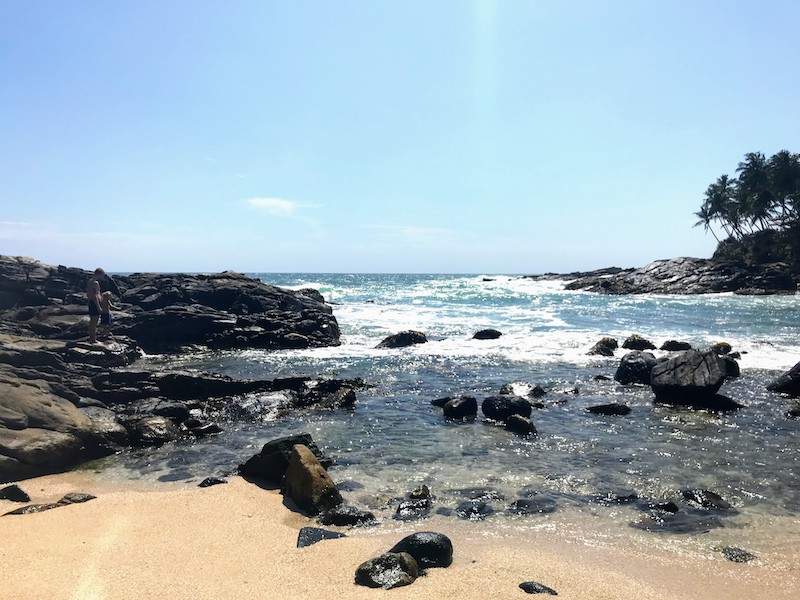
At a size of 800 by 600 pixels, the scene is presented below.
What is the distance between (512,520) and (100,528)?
20.4ft

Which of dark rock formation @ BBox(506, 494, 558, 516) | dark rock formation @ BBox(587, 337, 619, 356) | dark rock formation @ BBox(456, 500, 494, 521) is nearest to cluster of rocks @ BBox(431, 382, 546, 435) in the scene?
dark rock formation @ BBox(506, 494, 558, 516)

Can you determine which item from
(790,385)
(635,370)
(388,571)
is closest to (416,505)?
(388,571)

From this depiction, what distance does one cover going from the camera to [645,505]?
8.82 meters

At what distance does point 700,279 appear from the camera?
241ft

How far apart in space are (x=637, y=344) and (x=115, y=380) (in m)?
24.0

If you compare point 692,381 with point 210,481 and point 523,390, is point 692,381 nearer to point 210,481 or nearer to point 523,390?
point 523,390

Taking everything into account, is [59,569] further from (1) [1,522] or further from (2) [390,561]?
(2) [390,561]

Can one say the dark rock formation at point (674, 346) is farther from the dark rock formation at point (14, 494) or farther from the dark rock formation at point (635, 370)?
the dark rock formation at point (14, 494)

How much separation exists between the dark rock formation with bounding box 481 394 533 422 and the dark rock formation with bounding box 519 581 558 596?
8.18m

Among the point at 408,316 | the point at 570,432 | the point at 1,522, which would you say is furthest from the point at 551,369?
the point at 408,316

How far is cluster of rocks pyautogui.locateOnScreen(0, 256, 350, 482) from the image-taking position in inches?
431

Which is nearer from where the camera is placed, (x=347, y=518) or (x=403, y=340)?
(x=347, y=518)

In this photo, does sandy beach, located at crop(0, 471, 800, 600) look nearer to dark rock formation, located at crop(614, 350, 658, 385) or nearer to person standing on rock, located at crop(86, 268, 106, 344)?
dark rock formation, located at crop(614, 350, 658, 385)

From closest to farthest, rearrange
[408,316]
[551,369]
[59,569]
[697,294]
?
[59,569] → [551,369] → [408,316] → [697,294]
